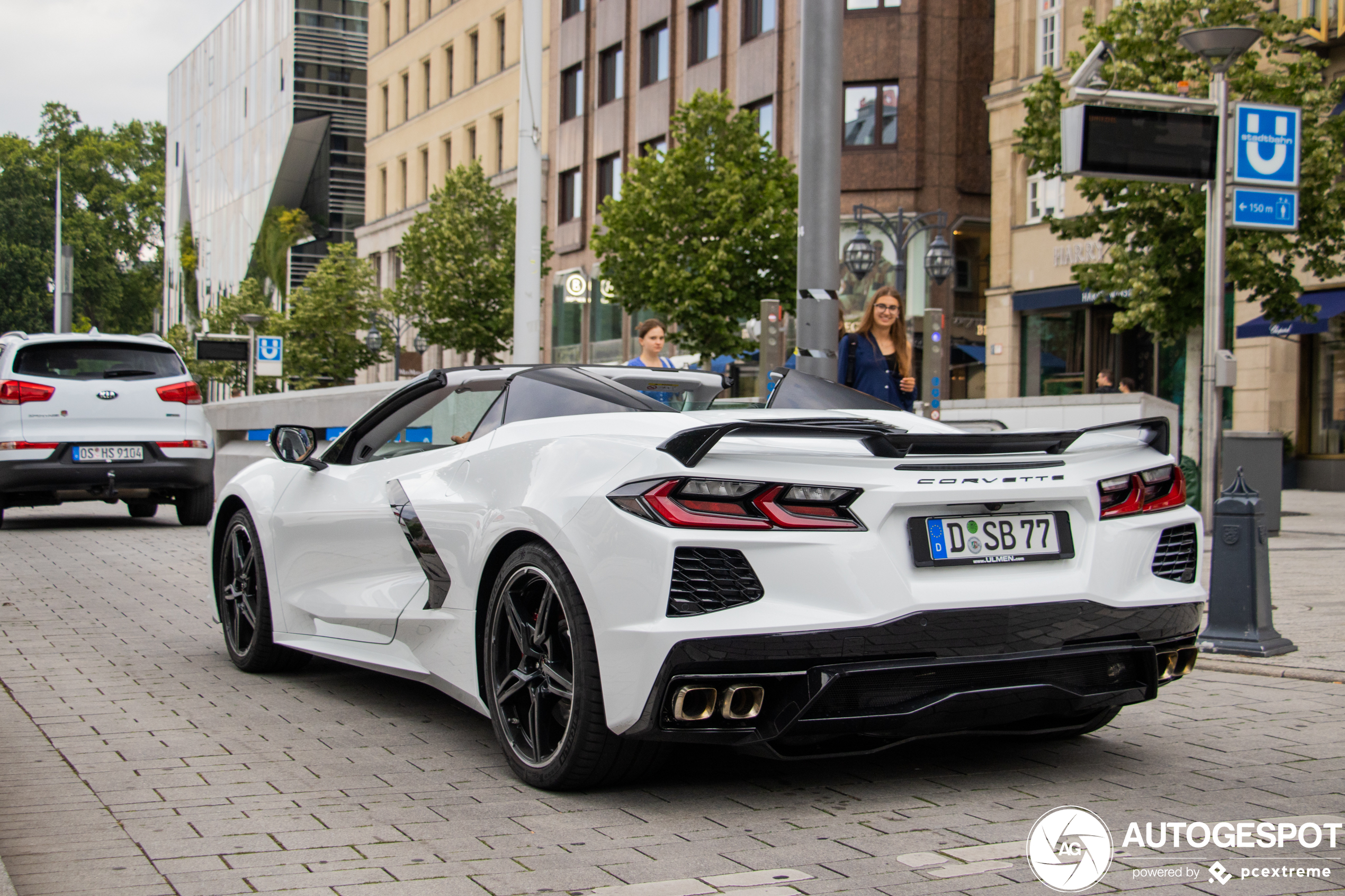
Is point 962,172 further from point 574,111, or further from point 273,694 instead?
point 273,694

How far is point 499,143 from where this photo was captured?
50.9 meters

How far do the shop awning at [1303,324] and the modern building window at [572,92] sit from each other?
84.9 feet

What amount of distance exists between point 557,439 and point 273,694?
2310mm

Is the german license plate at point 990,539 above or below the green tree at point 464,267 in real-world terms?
below

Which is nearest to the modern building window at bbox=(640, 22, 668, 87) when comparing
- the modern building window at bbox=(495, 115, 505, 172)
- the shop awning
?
the modern building window at bbox=(495, 115, 505, 172)

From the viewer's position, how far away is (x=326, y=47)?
243 ft

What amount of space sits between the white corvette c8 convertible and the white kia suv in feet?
31.7

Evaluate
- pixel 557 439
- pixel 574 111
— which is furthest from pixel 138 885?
pixel 574 111

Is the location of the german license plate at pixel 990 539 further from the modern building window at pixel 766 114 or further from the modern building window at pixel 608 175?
the modern building window at pixel 608 175

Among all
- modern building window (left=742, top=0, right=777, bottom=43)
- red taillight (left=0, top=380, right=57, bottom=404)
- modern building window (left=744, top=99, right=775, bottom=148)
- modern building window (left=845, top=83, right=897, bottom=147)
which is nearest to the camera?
red taillight (left=0, top=380, right=57, bottom=404)

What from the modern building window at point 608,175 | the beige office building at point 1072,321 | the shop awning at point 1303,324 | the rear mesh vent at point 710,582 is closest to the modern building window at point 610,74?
the modern building window at point 608,175

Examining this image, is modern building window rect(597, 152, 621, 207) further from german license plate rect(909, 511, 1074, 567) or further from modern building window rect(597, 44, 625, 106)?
german license plate rect(909, 511, 1074, 567)

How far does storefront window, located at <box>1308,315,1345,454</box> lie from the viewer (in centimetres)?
2448

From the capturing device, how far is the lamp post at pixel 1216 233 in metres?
12.5
